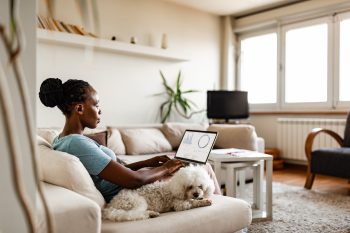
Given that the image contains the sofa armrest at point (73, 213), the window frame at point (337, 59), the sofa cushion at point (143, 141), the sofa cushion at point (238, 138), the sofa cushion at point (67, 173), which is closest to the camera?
the sofa armrest at point (73, 213)

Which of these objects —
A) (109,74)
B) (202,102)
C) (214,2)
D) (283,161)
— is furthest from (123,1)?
(283,161)

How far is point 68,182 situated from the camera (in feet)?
4.12

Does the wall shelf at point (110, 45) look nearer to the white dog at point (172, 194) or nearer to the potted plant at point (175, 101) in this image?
the potted plant at point (175, 101)

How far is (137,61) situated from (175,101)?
2.57 feet

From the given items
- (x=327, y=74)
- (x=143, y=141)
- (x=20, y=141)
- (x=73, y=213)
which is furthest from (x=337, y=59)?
(x=20, y=141)

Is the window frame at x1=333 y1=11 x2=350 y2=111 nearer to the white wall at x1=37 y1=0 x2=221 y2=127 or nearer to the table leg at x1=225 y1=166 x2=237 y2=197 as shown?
the white wall at x1=37 y1=0 x2=221 y2=127

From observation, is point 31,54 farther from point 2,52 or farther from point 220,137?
point 220,137

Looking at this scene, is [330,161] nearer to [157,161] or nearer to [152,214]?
[157,161]

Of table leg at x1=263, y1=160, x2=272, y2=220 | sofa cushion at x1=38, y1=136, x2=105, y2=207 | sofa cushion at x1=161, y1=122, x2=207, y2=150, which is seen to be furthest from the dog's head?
sofa cushion at x1=161, y1=122, x2=207, y2=150

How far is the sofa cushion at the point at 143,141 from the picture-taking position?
3452mm

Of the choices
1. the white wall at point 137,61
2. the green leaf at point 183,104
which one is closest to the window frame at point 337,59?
the white wall at point 137,61

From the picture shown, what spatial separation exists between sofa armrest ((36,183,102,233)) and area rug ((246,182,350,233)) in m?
1.43

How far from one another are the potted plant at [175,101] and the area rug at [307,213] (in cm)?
191

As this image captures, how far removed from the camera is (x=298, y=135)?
14.9ft
